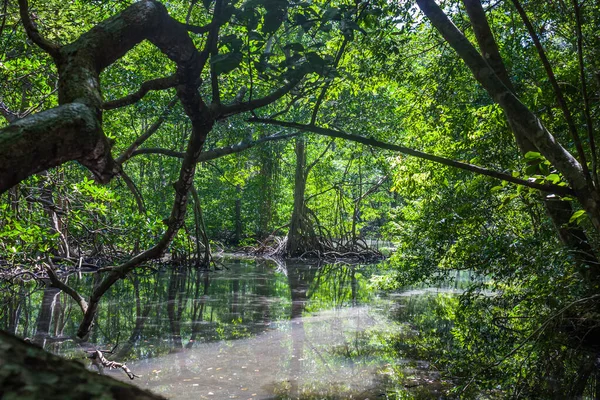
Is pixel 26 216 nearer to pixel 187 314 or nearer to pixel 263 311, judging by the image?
pixel 187 314

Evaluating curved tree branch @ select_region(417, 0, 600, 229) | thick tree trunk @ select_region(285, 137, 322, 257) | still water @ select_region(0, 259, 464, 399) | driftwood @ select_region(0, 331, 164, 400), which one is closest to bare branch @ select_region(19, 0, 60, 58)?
driftwood @ select_region(0, 331, 164, 400)

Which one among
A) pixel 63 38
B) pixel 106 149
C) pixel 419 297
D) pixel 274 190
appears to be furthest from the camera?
pixel 274 190

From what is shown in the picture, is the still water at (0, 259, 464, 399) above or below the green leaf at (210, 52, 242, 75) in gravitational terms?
below

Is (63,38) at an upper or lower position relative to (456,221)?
upper

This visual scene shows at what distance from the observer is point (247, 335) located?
22.0 ft

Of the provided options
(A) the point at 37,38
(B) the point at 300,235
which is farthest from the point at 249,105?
(B) the point at 300,235

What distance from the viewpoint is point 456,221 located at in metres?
6.30

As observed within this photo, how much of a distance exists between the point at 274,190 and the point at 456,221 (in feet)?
50.4

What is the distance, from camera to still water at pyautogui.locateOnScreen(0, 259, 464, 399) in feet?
16.0

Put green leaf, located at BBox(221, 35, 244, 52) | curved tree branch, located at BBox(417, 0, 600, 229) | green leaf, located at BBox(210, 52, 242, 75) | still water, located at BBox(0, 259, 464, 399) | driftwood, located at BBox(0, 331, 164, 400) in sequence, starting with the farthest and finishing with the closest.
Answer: still water, located at BBox(0, 259, 464, 399)
curved tree branch, located at BBox(417, 0, 600, 229)
green leaf, located at BBox(221, 35, 244, 52)
green leaf, located at BBox(210, 52, 242, 75)
driftwood, located at BBox(0, 331, 164, 400)

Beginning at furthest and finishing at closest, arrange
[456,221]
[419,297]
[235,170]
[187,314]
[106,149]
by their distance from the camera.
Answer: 1. [235,170]
2. [419,297]
3. [187,314]
4. [456,221]
5. [106,149]

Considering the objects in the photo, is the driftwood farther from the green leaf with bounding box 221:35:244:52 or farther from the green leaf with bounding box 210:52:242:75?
the green leaf with bounding box 221:35:244:52

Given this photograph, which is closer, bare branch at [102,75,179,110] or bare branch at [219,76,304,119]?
bare branch at [102,75,179,110]

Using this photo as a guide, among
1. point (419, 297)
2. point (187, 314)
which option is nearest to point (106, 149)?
point (187, 314)
